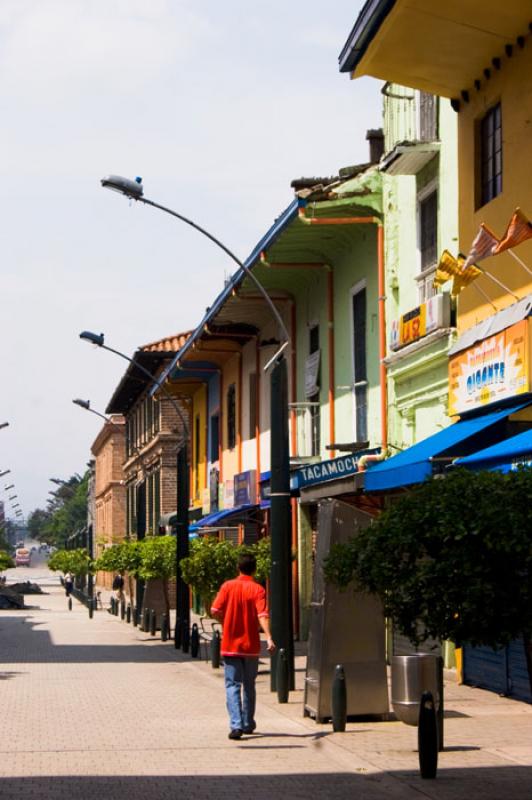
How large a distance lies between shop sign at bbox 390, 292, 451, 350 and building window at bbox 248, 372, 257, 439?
1363cm

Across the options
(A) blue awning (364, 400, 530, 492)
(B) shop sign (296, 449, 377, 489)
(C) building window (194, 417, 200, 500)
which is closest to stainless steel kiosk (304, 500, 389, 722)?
(A) blue awning (364, 400, 530, 492)

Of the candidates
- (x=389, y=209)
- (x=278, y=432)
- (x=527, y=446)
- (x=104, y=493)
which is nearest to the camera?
(x=527, y=446)

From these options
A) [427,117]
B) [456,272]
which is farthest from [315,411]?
[456,272]

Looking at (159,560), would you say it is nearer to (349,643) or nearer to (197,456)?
(197,456)

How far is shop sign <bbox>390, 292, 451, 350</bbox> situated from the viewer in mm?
21125

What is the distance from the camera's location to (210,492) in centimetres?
4519

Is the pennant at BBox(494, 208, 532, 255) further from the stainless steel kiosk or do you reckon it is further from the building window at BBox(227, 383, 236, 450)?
the building window at BBox(227, 383, 236, 450)

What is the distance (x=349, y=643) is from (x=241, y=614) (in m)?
1.47

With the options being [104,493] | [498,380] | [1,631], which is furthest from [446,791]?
[104,493]

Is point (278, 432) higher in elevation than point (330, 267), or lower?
lower

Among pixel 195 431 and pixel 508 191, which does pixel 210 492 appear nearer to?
pixel 195 431

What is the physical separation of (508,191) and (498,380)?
2.34 metres

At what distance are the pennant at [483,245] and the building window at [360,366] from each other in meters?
8.16

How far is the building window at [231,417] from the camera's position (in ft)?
136
